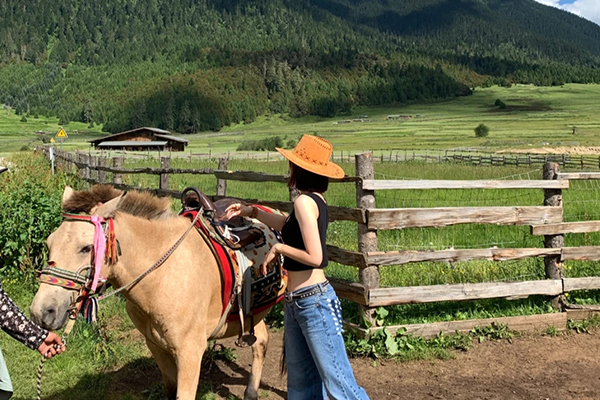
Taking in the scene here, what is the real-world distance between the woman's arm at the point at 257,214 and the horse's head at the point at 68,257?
98cm

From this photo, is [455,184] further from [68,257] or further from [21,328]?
[21,328]

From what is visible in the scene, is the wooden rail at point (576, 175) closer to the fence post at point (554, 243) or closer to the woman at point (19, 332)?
the fence post at point (554, 243)

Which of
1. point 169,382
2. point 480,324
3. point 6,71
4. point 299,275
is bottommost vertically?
point 480,324

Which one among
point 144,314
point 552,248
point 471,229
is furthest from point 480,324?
point 471,229

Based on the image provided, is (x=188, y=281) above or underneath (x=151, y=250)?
underneath

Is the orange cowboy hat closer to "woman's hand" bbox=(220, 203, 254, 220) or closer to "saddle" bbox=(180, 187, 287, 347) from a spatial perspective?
"woman's hand" bbox=(220, 203, 254, 220)

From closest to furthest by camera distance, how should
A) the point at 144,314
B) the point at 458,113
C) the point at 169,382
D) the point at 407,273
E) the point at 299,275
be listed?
the point at 299,275 < the point at 144,314 < the point at 169,382 < the point at 407,273 < the point at 458,113

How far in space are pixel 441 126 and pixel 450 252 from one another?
11798 cm

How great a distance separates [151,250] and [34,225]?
5154 millimetres

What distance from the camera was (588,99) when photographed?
16300 cm

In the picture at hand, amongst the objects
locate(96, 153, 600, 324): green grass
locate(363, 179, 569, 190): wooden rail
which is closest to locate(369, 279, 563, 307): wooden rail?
locate(96, 153, 600, 324): green grass

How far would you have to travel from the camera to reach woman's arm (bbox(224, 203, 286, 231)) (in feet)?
13.2

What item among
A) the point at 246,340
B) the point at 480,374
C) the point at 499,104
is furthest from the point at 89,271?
the point at 499,104

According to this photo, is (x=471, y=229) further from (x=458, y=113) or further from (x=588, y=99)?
(x=588, y=99)
